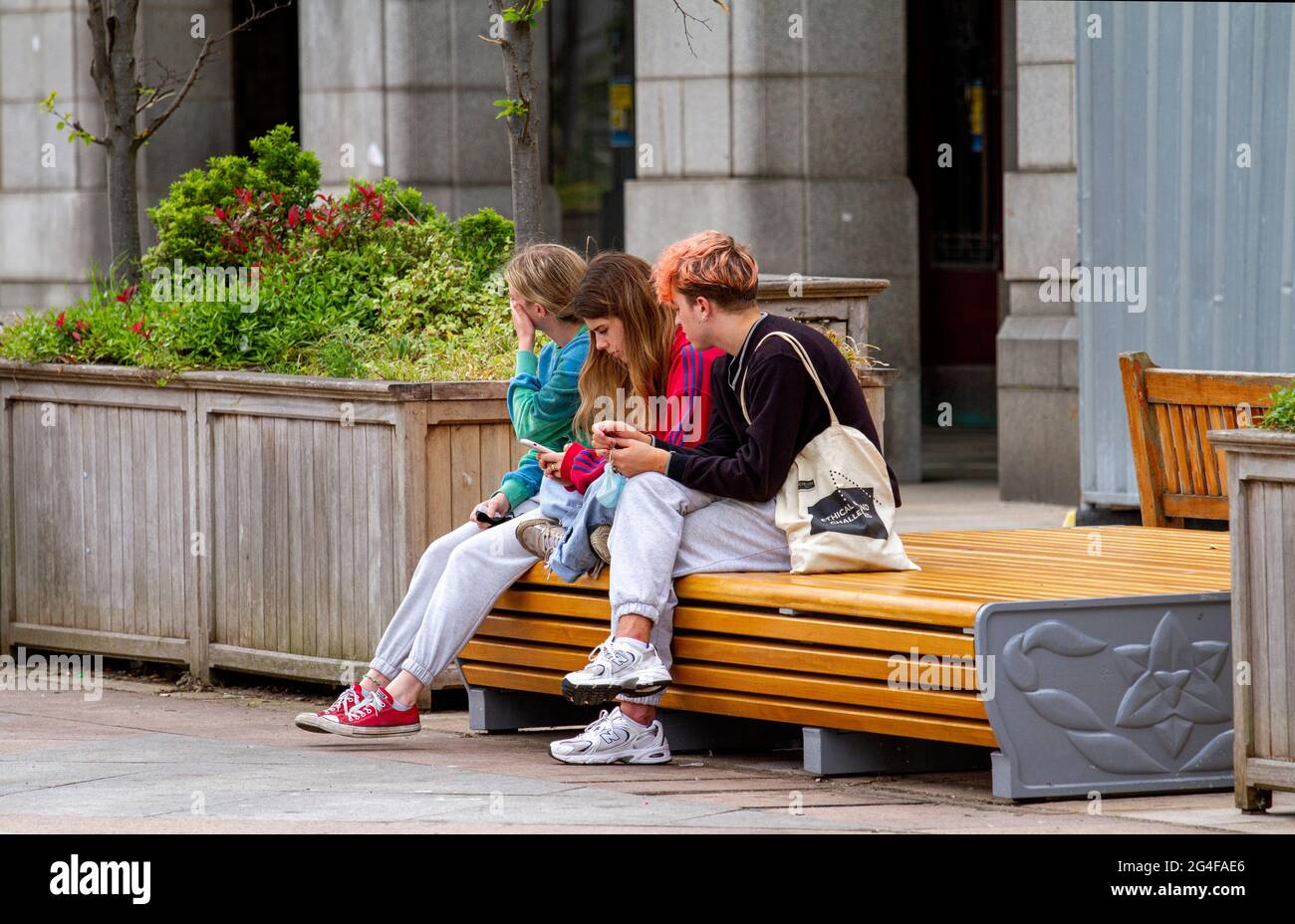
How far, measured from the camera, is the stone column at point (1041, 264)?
13.5 meters

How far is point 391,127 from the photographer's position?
16781mm

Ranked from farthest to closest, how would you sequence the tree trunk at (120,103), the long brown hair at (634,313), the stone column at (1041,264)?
1. the stone column at (1041,264)
2. the tree trunk at (120,103)
3. the long brown hair at (634,313)

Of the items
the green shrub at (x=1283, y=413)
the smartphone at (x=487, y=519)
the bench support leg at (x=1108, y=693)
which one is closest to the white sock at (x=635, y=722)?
the smartphone at (x=487, y=519)

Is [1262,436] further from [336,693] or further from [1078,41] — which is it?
[1078,41]

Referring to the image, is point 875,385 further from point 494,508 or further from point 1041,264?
point 1041,264

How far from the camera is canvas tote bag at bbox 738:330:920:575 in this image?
6.47 metres

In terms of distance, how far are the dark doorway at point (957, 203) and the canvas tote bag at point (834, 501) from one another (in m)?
11.2

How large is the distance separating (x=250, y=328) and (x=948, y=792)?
371cm

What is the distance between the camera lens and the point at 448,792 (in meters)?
6.17

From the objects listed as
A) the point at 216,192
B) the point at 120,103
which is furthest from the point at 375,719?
the point at 120,103

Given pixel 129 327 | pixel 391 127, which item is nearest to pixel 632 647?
pixel 129 327

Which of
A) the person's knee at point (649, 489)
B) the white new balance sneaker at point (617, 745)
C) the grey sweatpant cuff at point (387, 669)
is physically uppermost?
the person's knee at point (649, 489)

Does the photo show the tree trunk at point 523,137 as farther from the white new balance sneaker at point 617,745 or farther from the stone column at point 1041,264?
the stone column at point 1041,264

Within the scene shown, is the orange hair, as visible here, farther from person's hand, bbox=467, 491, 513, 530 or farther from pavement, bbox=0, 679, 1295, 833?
pavement, bbox=0, 679, 1295, 833
